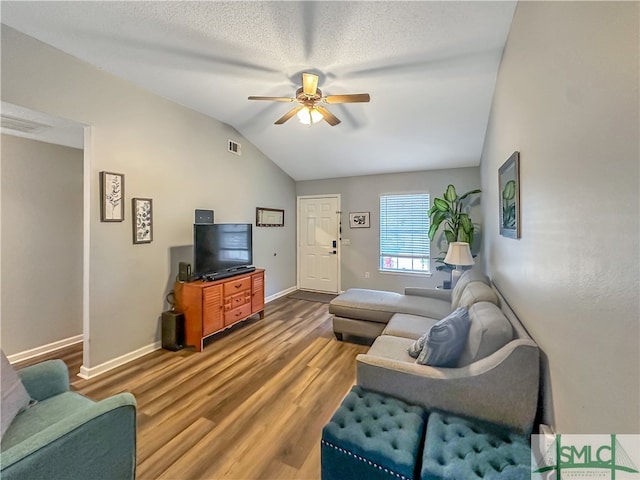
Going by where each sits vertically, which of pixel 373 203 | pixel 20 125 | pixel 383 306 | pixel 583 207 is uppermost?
pixel 20 125

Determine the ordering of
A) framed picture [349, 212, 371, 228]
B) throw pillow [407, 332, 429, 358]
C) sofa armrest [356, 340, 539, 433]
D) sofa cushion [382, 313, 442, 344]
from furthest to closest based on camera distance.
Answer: framed picture [349, 212, 371, 228] < sofa cushion [382, 313, 442, 344] < throw pillow [407, 332, 429, 358] < sofa armrest [356, 340, 539, 433]

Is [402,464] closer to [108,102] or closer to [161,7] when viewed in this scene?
[161,7]

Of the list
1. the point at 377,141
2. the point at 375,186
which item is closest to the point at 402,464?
the point at 377,141

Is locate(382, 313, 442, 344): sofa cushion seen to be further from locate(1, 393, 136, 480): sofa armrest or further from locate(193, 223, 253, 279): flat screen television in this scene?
locate(193, 223, 253, 279): flat screen television

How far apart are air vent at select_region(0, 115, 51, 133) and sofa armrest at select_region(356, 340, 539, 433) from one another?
3533 mm

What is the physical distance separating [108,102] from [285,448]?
11.1ft

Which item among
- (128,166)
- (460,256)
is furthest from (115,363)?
(460,256)

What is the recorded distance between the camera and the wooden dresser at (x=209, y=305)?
3.09 m

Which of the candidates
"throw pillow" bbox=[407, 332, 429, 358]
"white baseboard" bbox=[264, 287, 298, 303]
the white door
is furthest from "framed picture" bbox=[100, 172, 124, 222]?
the white door

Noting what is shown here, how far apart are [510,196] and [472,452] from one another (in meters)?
1.66

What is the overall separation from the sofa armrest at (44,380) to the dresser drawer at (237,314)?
1.83 meters

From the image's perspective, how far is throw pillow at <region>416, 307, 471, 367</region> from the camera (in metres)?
1.64

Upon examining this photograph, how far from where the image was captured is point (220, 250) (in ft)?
11.7

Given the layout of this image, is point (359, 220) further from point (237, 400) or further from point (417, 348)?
point (237, 400)
